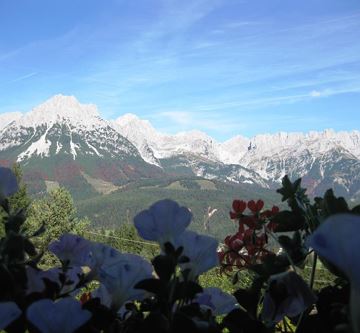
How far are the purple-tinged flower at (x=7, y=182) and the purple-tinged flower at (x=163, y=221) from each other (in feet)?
1.09

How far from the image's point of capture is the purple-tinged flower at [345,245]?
18.6 inches

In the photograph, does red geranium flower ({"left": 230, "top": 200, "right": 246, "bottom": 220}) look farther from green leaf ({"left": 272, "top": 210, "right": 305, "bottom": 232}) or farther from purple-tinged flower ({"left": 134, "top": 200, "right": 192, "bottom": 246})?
purple-tinged flower ({"left": 134, "top": 200, "right": 192, "bottom": 246})

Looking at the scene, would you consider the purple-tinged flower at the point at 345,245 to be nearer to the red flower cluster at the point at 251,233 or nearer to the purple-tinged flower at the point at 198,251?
the purple-tinged flower at the point at 198,251

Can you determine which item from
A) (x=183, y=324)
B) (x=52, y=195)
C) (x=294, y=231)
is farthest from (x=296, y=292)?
(x=52, y=195)

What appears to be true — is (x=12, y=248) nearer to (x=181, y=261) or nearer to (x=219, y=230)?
(x=181, y=261)

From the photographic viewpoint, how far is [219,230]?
622 feet

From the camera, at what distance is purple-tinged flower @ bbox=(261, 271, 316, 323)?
754 mm

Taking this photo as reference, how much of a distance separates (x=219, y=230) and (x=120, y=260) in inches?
7524

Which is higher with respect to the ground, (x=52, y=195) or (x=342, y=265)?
(x=52, y=195)

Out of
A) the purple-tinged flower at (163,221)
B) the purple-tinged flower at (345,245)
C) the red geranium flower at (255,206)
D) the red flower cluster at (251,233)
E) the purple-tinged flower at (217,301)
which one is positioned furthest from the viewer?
the red geranium flower at (255,206)

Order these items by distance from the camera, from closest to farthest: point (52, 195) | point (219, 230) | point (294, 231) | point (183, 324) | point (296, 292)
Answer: point (183, 324) < point (296, 292) < point (294, 231) < point (52, 195) < point (219, 230)

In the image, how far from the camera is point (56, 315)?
0.61 m

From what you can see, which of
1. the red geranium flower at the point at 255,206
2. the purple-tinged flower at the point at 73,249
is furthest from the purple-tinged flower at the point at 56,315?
the red geranium flower at the point at 255,206

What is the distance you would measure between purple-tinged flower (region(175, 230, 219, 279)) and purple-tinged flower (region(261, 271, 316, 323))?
108mm
